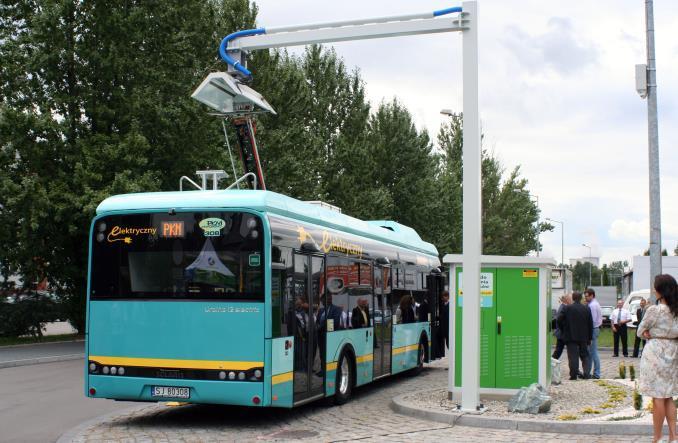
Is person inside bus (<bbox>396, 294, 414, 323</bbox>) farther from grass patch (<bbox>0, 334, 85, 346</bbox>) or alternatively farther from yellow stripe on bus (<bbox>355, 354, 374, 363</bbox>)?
grass patch (<bbox>0, 334, 85, 346</bbox>)

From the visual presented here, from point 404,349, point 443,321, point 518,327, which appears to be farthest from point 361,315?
point 443,321

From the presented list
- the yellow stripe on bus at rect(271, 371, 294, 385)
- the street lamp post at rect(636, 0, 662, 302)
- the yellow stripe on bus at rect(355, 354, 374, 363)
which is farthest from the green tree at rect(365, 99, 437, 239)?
the yellow stripe on bus at rect(271, 371, 294, 385)

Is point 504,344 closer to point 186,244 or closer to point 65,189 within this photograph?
point 186,244

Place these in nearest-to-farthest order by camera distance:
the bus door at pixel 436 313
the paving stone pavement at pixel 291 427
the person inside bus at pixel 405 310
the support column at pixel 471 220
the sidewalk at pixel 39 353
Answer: the paving stone pavement at pixel 291 427 < the support column at pixel 471 220 < the person inside bus at pixel 405 310 < the bus door at pixel 436 313 < the sidewalk at pixel 39 353

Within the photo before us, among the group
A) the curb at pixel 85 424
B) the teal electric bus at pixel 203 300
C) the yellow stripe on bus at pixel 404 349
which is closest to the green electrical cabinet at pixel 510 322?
the teal electric bus at pixel 203 300

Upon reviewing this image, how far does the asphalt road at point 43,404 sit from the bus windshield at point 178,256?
1.86 metres

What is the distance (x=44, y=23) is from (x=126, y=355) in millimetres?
19237

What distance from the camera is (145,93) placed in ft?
94.7

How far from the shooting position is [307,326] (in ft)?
38.6

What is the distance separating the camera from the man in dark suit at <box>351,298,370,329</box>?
1386cm

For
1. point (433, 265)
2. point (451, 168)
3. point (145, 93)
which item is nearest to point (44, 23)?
point (145, 93)

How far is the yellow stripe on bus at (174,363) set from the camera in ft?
34.4

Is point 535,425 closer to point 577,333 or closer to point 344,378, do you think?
point 344,378

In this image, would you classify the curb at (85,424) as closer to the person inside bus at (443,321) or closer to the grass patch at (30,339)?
the person inside bus at (443,321)
